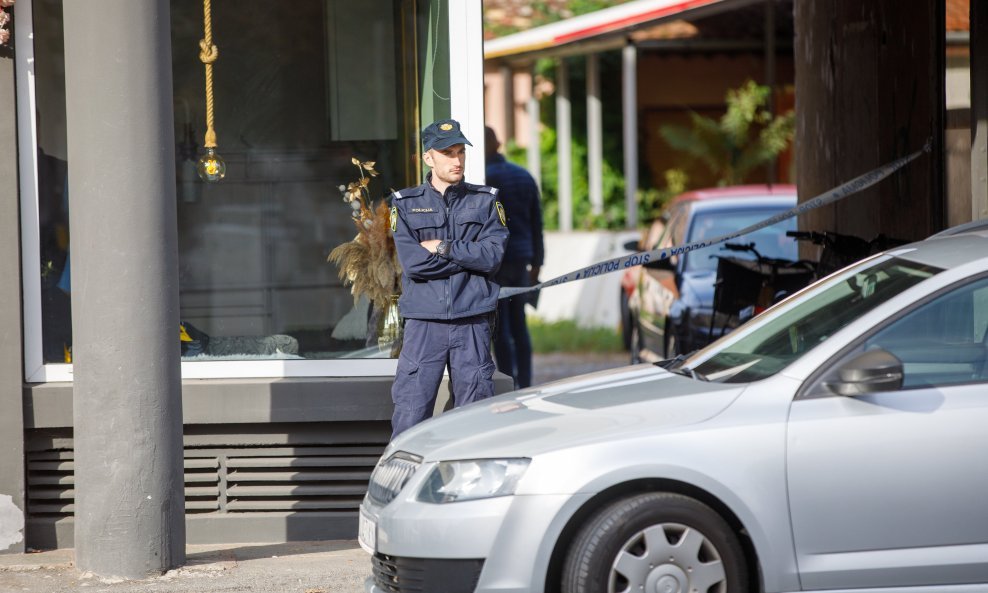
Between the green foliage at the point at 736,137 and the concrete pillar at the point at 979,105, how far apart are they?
41.5 feet

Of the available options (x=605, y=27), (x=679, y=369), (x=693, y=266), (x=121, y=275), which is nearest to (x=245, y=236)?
(x=121, y=275)

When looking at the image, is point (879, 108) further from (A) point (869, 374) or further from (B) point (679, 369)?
(A) point (869, 374)

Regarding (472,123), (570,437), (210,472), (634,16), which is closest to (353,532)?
(210,472)

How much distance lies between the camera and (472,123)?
720cm

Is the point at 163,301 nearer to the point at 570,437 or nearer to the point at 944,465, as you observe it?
the point at 570,437

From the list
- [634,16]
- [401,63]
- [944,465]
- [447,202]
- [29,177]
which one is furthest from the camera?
[634,16]

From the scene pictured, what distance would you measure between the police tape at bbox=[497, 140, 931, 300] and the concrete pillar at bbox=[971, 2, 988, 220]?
0.57m

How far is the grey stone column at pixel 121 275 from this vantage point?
603cm

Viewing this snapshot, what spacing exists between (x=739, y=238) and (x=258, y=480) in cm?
567

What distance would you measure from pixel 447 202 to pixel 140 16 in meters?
1.57

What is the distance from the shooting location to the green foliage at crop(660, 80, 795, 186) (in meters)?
21.2

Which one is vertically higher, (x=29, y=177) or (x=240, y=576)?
(x=29, y=177)

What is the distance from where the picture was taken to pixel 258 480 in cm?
713

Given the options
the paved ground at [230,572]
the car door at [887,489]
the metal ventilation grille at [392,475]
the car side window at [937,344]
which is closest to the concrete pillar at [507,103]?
the paved ground at [230,572]
